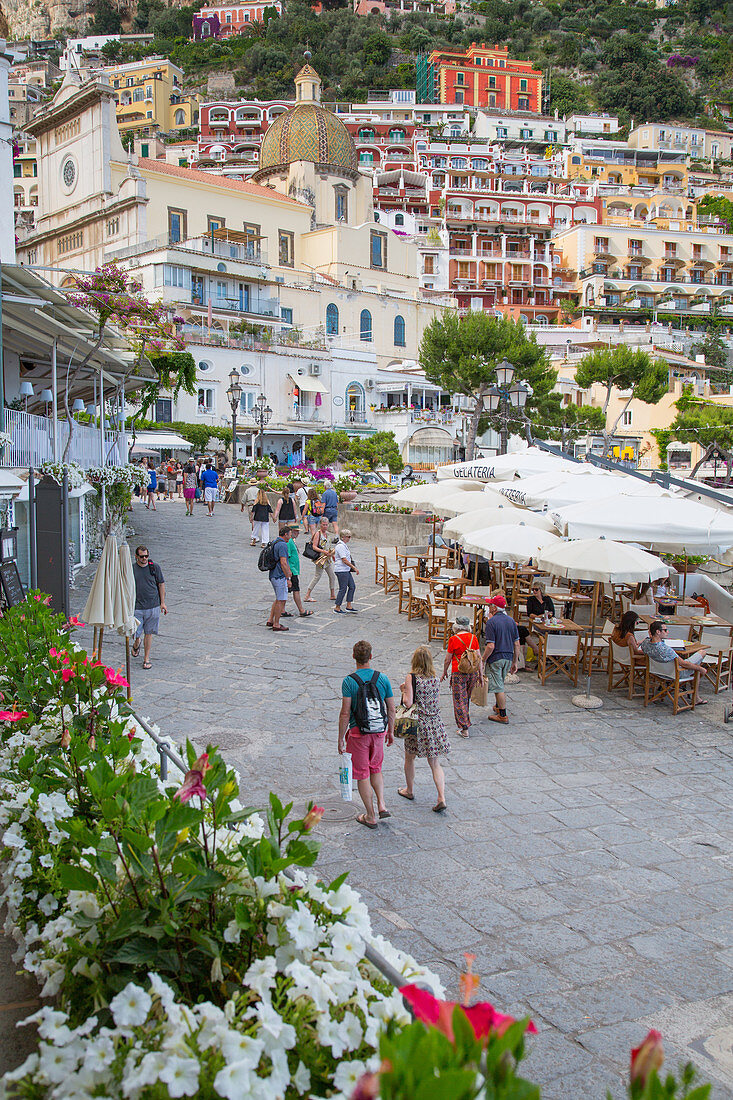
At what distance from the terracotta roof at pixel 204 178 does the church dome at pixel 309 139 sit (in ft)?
16.5

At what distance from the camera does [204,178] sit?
44969mm

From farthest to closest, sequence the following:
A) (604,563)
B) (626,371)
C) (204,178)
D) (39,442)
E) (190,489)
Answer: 1. (204,178)
2. (626,371)
3. (190,489)
4. (39,442)
5. (604,563)

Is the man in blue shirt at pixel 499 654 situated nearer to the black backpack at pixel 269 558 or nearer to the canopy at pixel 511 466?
the black backpack at pixel 269 558

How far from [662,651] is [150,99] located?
92489mm

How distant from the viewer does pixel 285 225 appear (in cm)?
5009

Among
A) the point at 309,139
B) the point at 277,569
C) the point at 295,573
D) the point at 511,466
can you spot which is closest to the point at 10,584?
the point at 277,569

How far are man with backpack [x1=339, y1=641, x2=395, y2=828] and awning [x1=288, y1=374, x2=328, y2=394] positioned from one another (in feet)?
124

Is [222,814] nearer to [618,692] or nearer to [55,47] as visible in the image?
[618,692]

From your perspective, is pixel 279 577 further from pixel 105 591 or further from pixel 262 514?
pixel 262 514

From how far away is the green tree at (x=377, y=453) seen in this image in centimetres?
3422

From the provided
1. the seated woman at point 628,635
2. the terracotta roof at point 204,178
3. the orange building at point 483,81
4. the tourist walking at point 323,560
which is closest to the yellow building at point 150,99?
the orange building at point 483,81

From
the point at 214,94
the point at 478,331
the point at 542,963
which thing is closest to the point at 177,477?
the point at 478,331

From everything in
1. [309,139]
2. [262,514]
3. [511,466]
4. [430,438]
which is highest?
[309,139]

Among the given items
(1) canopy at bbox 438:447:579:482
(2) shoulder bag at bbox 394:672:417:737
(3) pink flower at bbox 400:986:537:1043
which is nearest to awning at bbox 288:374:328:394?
(1) canopy at bbox 438:447:579:482
